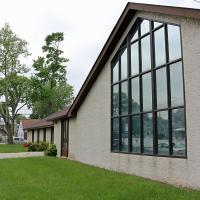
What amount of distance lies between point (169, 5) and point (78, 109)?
11.1 m

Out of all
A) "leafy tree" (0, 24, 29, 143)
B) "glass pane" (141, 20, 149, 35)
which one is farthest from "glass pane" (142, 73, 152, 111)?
"leafy tree" (0, 24, 29, 143)

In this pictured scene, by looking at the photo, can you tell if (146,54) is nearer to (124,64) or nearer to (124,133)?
(124,64)

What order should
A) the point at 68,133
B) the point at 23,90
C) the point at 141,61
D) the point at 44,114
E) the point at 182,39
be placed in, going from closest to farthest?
the point at 182,39
the point at 141,61
the point at 68,133
the point at 23,90
the point at 44,114

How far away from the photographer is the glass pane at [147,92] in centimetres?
1280

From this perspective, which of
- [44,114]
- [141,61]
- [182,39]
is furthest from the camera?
[44,114]

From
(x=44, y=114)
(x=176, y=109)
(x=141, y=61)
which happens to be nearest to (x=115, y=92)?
(x=141, y=61)

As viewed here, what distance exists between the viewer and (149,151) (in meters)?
12.6

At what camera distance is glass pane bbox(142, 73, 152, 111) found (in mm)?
12797

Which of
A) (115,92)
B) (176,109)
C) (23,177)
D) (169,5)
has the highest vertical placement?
(169,5)

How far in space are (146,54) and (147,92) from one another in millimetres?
1513

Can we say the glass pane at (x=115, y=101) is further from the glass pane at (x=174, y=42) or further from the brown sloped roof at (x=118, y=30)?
the glass pane at (x=174, y=42)

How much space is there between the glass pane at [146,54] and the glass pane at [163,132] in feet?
6.88

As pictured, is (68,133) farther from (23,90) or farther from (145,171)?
(23,90)

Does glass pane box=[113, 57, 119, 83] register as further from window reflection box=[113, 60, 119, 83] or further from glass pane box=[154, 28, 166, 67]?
glass pane box=[154, 28, 166, 67]
